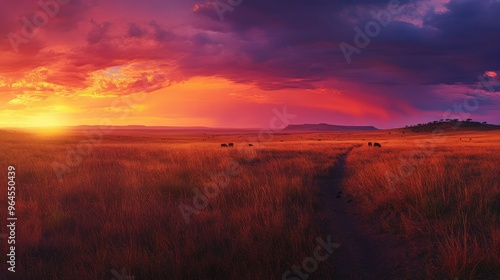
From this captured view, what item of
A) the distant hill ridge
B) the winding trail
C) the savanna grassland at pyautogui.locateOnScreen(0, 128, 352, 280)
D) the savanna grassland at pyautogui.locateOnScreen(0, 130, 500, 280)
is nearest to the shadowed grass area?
the savanna grassland at pyautogui.locateOnScreen(0, 130, 500, 280)

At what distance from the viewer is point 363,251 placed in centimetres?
557

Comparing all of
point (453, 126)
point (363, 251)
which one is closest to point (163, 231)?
point (363, 251)

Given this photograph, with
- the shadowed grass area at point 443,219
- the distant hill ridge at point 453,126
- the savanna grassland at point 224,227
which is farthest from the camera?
the distant hill ridge at point 453,126

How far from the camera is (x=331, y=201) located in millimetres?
9023

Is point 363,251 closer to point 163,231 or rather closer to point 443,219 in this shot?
point 443,219

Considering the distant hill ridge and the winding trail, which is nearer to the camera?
the winding trail

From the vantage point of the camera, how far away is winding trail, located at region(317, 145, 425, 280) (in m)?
4.79

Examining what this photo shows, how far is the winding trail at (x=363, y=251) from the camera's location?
4789 mm

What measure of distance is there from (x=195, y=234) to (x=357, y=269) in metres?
2.48

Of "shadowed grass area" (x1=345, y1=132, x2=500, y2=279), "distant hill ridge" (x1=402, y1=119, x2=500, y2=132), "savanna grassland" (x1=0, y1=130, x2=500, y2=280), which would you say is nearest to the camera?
"shadowed grass area" (x1=345, y1=132, x2=500, y2=279)

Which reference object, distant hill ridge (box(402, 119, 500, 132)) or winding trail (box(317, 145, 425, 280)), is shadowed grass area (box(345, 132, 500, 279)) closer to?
winding trail (box(317, 145, 425, 280))

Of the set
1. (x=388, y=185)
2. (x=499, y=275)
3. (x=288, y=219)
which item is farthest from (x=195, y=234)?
(x=388, y=185)

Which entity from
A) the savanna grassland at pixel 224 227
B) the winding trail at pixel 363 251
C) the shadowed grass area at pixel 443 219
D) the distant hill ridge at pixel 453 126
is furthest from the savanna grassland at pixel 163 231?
the distant hill ridge at pixel 453 126

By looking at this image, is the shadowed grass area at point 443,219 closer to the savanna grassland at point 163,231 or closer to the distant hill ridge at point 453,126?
the savanna grassland at point 163,231
